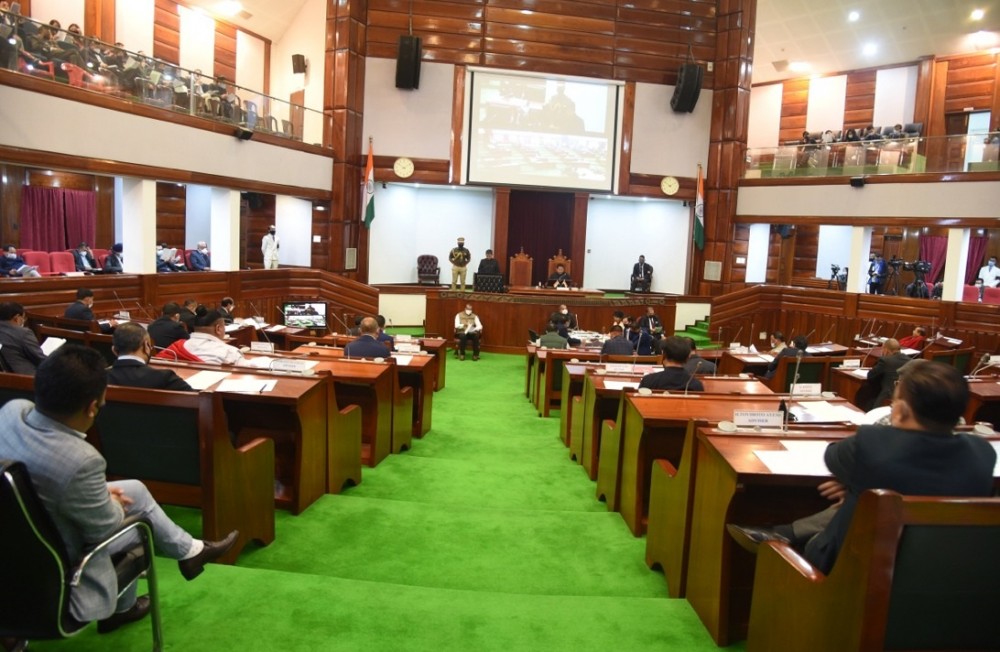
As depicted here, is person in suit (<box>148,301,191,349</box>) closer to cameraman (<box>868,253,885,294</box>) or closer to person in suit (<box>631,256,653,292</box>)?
person in suit (<box>631,256,653,292</box>)

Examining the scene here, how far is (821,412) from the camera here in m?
3.91

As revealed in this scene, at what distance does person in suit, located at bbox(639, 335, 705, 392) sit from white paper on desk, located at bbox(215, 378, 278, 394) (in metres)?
2.28

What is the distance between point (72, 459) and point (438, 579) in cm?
180

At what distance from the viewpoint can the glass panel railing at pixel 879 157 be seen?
488 inches

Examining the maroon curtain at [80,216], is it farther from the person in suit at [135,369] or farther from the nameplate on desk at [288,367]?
the person in suit at [135,369]

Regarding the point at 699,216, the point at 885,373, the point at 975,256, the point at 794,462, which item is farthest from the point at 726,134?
the point at 794,462

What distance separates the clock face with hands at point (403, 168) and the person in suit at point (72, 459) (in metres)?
13.2

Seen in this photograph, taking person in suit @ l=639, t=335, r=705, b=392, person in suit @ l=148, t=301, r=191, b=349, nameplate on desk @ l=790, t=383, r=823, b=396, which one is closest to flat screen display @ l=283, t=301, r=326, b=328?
person in suit @ l=148, t=301, r=191, b=349

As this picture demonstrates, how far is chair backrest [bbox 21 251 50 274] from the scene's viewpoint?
10.9 meters

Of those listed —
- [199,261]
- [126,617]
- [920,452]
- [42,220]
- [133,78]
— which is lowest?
[126,617]

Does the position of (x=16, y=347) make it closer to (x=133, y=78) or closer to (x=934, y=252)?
(x=133, y=78)

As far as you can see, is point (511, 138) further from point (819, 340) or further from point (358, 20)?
point (819, 340)

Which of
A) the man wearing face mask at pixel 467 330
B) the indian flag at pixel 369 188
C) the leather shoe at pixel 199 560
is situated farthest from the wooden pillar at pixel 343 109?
the leather shoe at pixel 199 560

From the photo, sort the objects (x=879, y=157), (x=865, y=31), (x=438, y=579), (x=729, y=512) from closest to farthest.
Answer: (x=729, y=512), (x=438, y=579), (x=879, y=157), (x=865, y=31)
